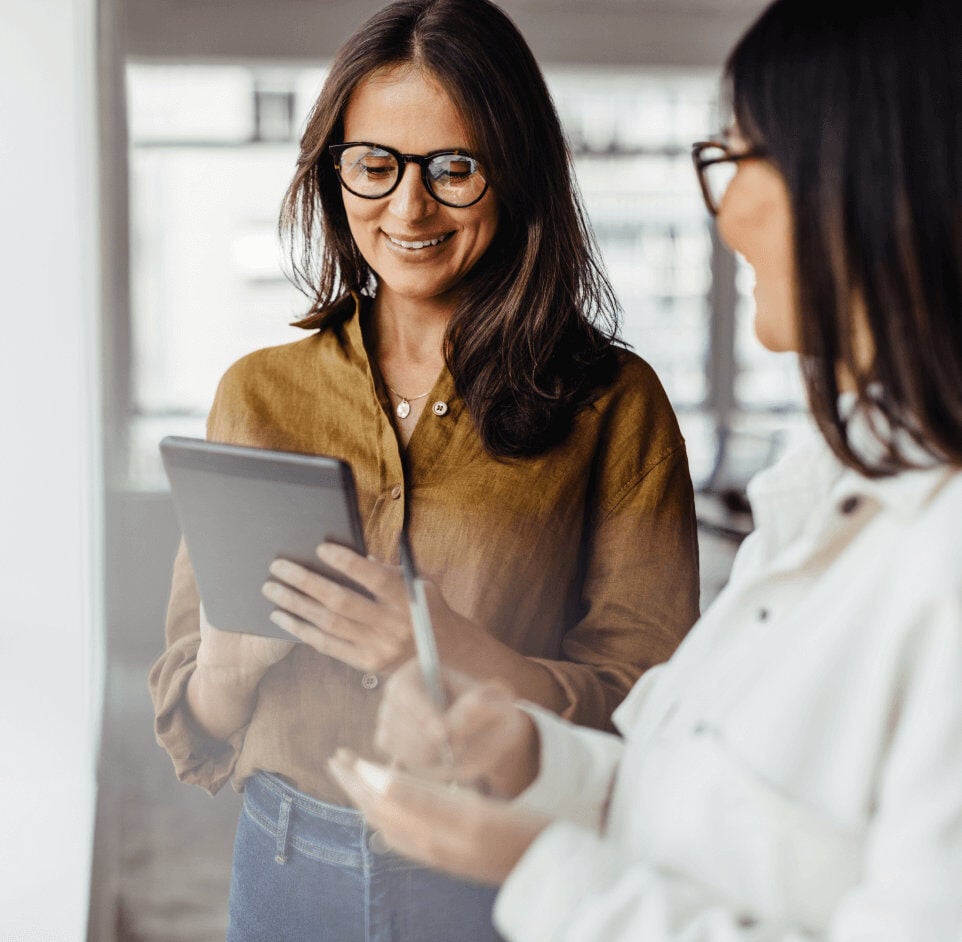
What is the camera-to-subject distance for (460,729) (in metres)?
0.62

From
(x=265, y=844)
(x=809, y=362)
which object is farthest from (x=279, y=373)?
(x=809, y=362)

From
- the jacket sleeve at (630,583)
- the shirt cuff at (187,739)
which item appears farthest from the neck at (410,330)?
the shirt cuff at (187,739)

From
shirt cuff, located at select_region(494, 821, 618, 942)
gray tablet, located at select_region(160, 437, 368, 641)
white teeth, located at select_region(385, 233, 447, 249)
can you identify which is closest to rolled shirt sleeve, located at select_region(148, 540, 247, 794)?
gray tablet, located at select_region(160, 437, 368, 641)

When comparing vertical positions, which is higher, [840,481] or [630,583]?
[840,481]

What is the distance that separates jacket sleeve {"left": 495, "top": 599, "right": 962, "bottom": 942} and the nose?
0.55 metres

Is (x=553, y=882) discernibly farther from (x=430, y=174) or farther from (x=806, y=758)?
(x=430, y=174)

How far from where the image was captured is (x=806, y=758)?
0.46 metres

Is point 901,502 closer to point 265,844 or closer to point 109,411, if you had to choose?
point 265,844

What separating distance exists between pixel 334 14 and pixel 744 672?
0.94m

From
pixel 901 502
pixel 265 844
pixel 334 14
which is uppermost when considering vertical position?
pixel 334 14

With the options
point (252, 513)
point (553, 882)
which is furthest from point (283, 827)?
point (553, 882)

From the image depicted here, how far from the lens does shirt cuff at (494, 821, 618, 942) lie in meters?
0.50

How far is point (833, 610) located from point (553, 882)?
0.19 meters

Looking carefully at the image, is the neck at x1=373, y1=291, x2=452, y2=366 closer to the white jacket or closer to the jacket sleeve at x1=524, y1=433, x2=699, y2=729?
the jacket sleeve at x1=524, y1=433, x2=699, y2=729
